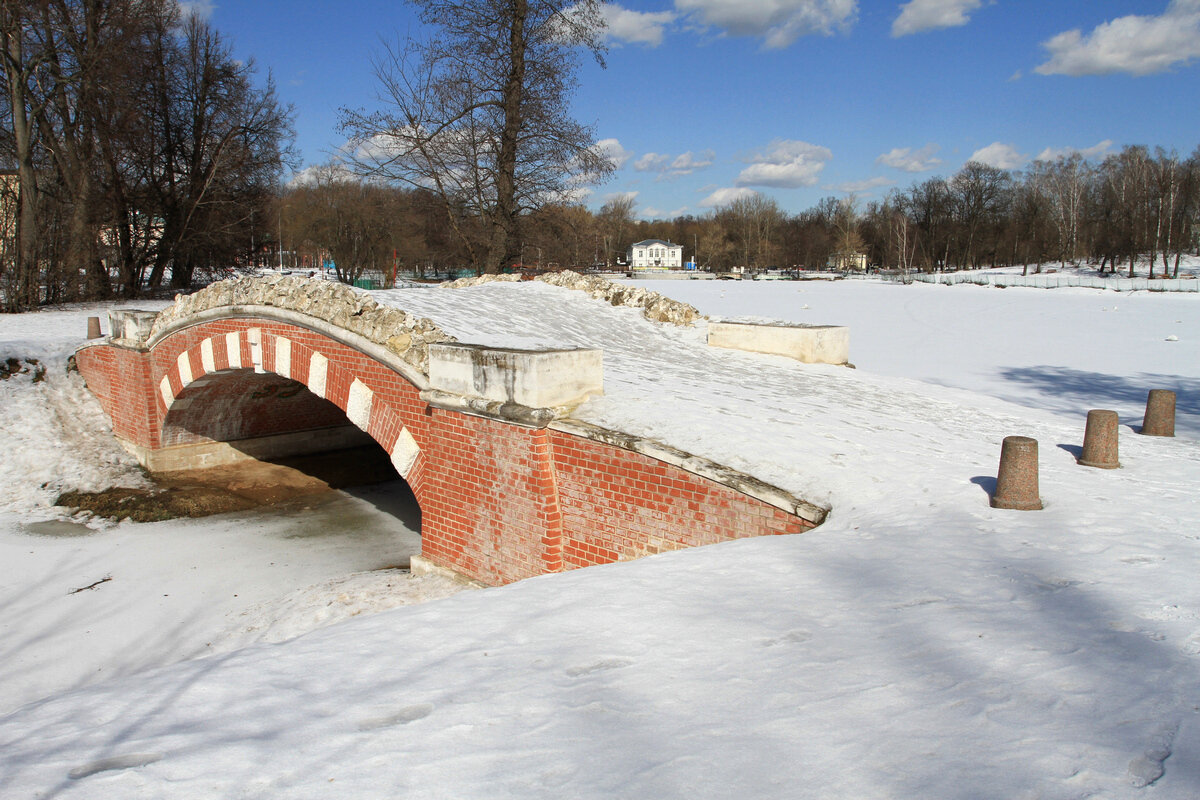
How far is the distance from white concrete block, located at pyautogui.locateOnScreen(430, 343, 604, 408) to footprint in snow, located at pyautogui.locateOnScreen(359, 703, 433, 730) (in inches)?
145

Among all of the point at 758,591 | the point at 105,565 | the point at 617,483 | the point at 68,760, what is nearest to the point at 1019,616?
the point at 758,591

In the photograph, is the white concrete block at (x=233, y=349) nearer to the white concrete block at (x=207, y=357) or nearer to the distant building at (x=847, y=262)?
the white concrete block at (x=207, y=357)

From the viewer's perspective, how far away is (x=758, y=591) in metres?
3.75

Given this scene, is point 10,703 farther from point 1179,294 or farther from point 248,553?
point 1179,294

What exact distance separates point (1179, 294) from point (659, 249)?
6889cm

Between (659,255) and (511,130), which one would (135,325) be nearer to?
(511,130)

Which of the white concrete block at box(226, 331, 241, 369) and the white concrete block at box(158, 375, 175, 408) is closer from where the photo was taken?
the white concrete block at box(226, 331, 241, 369)

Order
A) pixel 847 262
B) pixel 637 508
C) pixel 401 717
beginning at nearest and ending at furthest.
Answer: pixel 401 717
pixel 637 508
pixel 847 262

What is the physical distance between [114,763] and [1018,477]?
4.85 m

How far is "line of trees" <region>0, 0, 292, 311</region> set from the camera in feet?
65.4

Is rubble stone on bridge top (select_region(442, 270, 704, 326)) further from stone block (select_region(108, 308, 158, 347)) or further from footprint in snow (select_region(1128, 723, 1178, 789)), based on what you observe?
footprint in snow (select_region(1128, 723, 1178, 789))

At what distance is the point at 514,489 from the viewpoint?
21.3ft

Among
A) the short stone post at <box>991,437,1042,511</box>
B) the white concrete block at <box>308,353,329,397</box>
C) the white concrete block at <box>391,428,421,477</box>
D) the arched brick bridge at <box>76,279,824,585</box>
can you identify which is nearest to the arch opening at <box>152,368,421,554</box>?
the arched brick bridge at <box>76,279,824,585</box>

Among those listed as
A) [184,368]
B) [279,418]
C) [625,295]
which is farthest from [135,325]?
[625,295]
